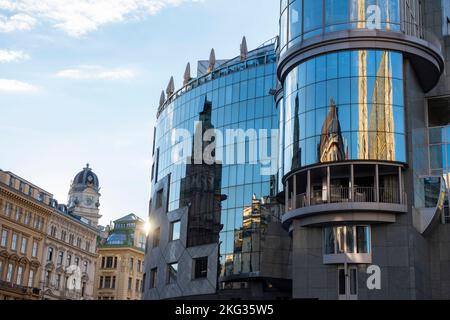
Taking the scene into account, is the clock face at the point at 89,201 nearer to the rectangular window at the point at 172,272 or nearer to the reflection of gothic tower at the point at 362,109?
the rectangular window at the point at 172,272

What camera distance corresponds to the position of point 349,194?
1737 inches

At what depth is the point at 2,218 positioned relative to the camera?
9238cm

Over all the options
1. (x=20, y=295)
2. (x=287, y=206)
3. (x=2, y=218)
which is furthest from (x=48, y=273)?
(x=287, y=206)

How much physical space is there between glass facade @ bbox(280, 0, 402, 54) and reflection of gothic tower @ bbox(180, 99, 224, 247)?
2079 centimetres

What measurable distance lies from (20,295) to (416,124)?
229 ft

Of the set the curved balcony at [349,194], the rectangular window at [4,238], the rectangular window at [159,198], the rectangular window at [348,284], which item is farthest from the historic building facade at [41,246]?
the rectangular window at [348,284]

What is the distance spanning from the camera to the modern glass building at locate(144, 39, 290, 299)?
59844 millimetres

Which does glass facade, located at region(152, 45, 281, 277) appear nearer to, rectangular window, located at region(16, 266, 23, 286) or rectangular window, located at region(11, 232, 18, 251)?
rectangular window, located at region(11, 232, 18, 251)

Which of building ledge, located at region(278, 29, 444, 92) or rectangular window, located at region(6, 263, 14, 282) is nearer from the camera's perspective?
building ledge, located at region(278, 29, 444, 92)

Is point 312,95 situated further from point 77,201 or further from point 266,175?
point 77,201

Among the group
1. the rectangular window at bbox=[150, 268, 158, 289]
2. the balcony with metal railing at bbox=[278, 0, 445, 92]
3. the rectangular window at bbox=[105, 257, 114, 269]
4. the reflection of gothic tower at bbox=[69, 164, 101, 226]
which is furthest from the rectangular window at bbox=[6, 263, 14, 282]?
the reflection of gothic tower at bbox=[69, 164, 101, 226]

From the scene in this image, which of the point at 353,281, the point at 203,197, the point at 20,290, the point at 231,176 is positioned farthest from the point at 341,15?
the point at 20,290

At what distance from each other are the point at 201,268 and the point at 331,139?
→ 24.9 metres
